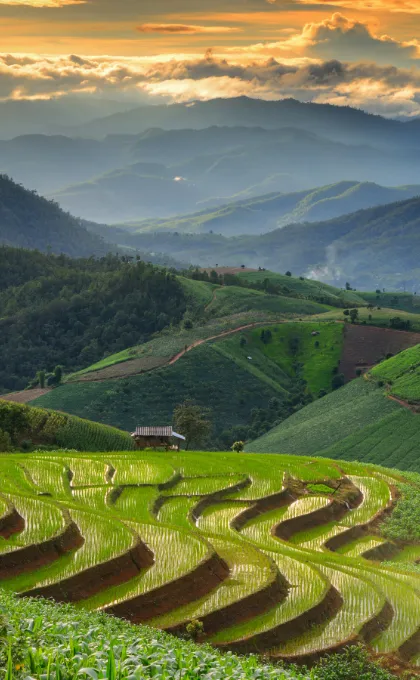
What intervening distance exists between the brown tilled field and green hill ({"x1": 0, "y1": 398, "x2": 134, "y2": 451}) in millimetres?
63384

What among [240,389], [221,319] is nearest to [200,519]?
[240,389]

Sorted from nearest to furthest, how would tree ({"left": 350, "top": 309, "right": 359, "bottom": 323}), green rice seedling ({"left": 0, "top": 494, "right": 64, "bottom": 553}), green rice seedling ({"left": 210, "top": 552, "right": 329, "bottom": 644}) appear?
1. green rice seedling ({"left": 210, "top": 552, "right": 329, "bottom": 644})
2. green rice seedling ({"left": 0, "top": 494, "right": 64, "bottom": 553})
3. tree ({"left": 350, "top": 309, "right": 359, "bottom": 323})

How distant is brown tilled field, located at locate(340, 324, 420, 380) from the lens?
15338 centimetres

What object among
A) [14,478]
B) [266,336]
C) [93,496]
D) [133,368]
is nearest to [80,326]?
[266,336]

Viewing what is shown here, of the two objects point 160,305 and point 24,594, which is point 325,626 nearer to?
point 24,594

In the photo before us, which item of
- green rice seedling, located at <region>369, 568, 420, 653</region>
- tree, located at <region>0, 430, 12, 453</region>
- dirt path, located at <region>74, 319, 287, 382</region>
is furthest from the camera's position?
dirt path, located at <region>74, 319, 287, 382</region>

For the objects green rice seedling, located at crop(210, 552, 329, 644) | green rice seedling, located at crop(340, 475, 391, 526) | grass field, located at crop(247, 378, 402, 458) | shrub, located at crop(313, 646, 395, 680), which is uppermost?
shrub, located at crop(313, 646, 395, 680)

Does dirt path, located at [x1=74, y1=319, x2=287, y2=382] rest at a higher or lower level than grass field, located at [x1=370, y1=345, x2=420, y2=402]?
lower

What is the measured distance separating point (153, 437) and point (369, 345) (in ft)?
266

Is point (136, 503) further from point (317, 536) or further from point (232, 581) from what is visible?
point (232, 581)

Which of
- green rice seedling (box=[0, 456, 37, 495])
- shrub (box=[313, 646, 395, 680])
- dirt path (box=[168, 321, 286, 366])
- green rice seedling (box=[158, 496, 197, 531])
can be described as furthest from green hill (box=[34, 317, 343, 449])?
shrub (box=[313, 646, 395, 680])

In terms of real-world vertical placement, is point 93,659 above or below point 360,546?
above

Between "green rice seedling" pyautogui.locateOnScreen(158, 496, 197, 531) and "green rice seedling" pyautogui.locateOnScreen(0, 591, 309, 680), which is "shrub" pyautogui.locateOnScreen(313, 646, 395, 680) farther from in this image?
"green rice seedling" pyautogui.locateOnScreen(158, 496, 197, 531)

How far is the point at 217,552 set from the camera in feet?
158
